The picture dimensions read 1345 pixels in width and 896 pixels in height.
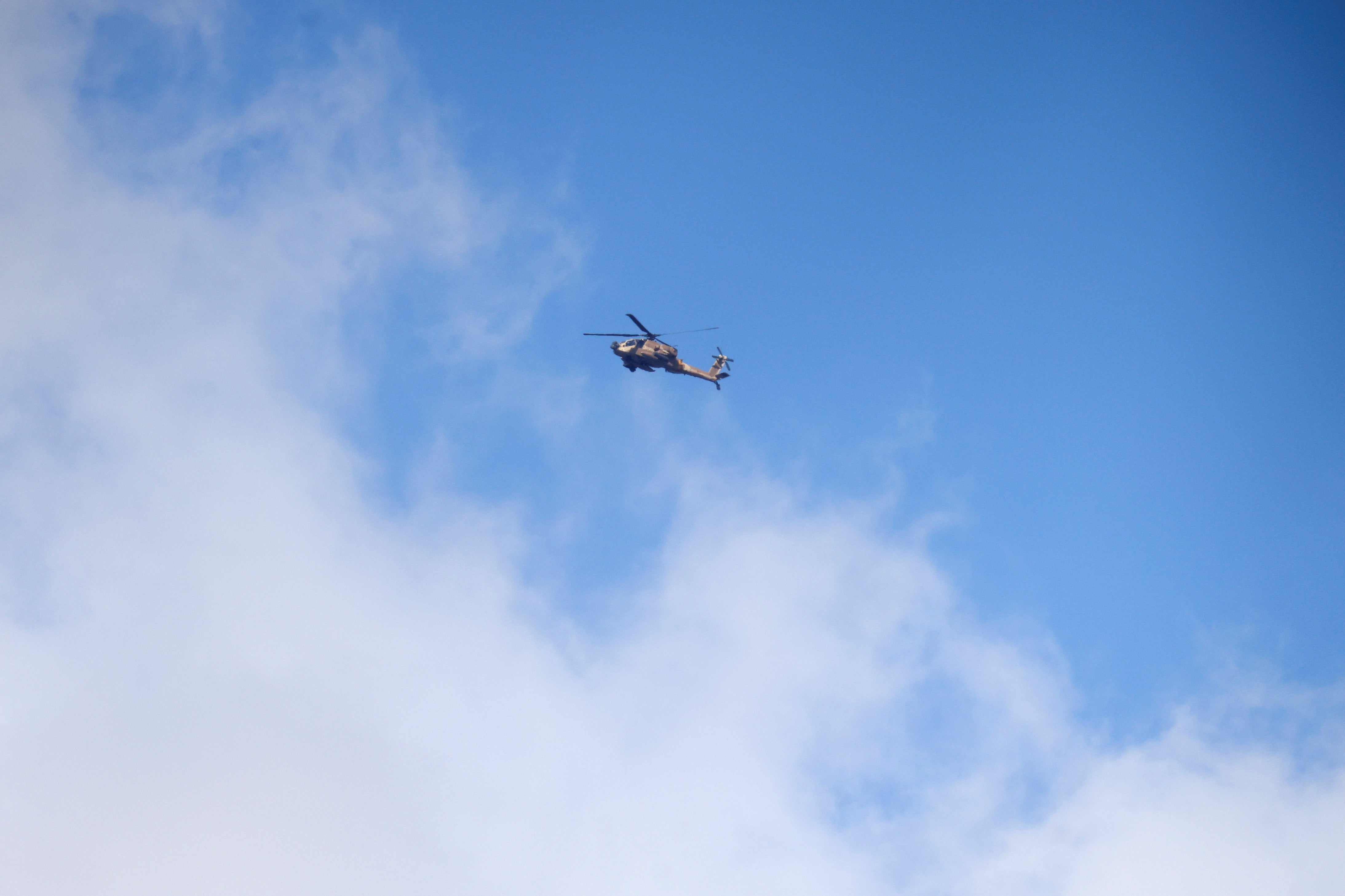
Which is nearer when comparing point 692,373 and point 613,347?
point 613,347

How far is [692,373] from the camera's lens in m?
→ 131

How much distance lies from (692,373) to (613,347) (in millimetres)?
14680

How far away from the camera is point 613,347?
122 m
